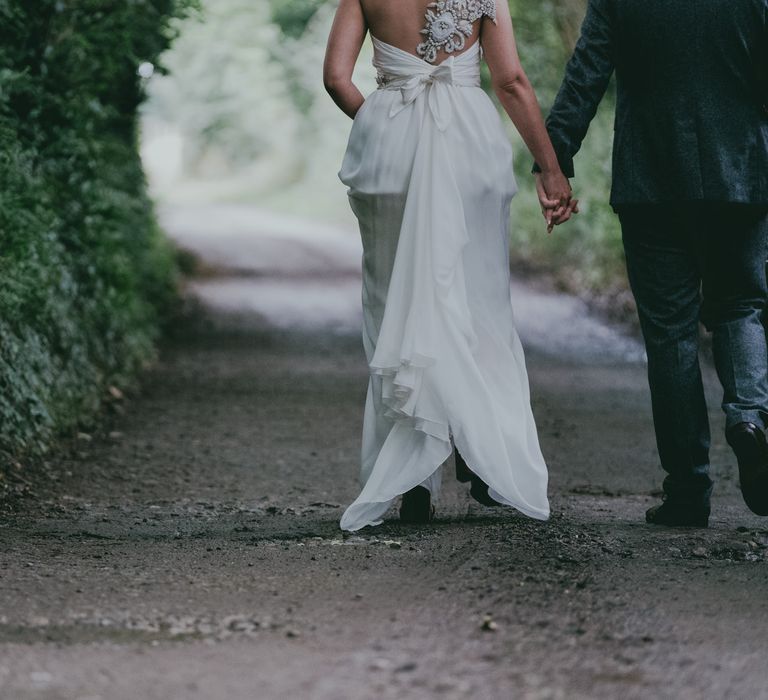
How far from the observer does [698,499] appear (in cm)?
511

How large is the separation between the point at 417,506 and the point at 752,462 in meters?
1.29

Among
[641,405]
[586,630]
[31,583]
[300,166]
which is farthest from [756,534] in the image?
[300,166]

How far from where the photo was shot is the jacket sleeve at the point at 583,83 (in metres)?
5.14

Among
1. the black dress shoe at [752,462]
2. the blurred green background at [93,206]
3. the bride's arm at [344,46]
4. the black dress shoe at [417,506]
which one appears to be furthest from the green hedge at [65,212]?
the black dress shoe at [752,462]

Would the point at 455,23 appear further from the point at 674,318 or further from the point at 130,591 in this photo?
the point at 130,591

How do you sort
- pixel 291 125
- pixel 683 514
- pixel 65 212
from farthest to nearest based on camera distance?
pixel 291 125, pixel 65 212, pixel 683 514

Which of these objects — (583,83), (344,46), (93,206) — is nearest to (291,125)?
(93,206)

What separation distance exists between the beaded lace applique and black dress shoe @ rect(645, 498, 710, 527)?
1998 millimetres

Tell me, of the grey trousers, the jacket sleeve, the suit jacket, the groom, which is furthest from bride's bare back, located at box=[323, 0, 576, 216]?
the grey trousers

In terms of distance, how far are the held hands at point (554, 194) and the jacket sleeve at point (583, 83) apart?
0.19ft

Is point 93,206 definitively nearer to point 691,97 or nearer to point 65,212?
point 65,212

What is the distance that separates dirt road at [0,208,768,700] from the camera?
3.07m

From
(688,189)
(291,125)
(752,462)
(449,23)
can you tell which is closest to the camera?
(752,462)

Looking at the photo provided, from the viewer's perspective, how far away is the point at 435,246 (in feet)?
15.9
